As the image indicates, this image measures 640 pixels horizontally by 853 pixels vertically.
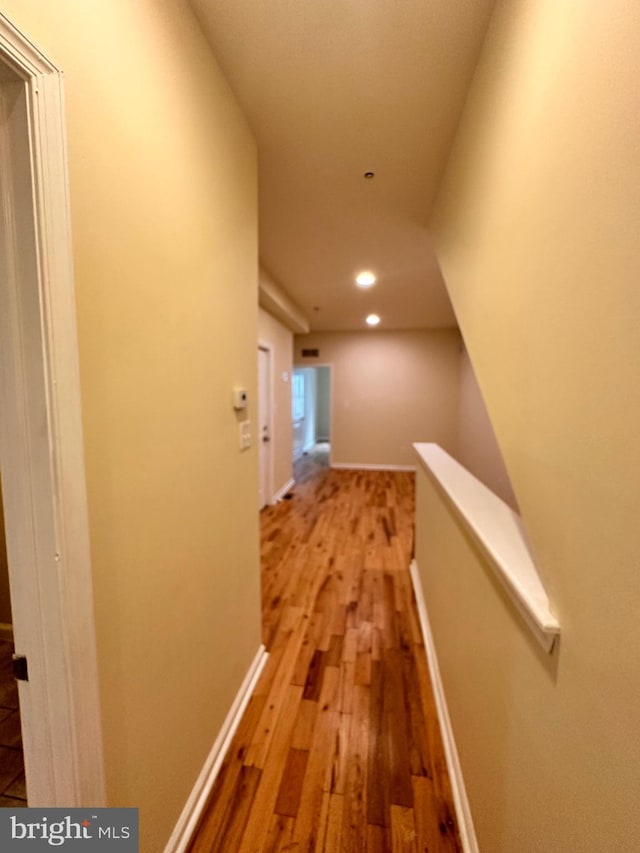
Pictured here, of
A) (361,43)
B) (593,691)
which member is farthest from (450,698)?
(361,43)

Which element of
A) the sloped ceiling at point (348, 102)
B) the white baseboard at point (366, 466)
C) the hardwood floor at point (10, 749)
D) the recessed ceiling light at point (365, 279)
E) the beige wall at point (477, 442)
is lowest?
the hardwood floor at point (10, 749)

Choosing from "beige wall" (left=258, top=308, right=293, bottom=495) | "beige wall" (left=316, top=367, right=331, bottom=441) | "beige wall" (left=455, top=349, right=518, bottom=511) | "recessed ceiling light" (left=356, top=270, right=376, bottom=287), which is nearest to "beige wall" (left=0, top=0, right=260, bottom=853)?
"recessed ceiling light" (left=356, top=270, right=376, bottom=287)

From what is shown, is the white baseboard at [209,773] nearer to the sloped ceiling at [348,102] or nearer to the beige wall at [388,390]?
the sloped ceiling at [348,102]

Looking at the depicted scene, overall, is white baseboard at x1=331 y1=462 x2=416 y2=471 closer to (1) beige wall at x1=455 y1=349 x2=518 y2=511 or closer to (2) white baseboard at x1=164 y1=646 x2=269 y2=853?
(1) beige wall at x1=455 y1=349 x2=518 y2=511

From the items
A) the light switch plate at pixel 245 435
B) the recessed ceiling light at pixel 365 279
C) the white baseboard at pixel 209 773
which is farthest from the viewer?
the recessed ceiling light at pixel 365 279

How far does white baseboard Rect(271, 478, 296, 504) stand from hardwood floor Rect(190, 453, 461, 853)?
5.85 ft

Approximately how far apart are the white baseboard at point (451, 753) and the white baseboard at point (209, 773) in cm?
89

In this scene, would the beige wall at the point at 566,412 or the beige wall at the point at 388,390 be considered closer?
the beige wall at the point at 566,412

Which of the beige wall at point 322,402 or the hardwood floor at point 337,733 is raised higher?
the beige wall at point 322,402

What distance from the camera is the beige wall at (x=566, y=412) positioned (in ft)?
1.59

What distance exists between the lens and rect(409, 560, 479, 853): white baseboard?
108cm

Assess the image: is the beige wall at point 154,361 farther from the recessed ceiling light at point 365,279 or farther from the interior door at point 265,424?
the interior door at point 265,424

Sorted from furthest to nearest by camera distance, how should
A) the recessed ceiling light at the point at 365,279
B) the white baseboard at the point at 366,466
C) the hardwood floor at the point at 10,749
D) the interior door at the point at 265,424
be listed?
the white baseboard at the point at 366,466
the interior door at the point at 265,424
the recessed ceiling light at the point at 365,279
the hardwood floor at the point at 10,749

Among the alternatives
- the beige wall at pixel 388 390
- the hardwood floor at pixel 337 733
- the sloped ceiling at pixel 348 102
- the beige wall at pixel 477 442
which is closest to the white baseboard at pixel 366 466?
the beige wall at pixel 388 390
